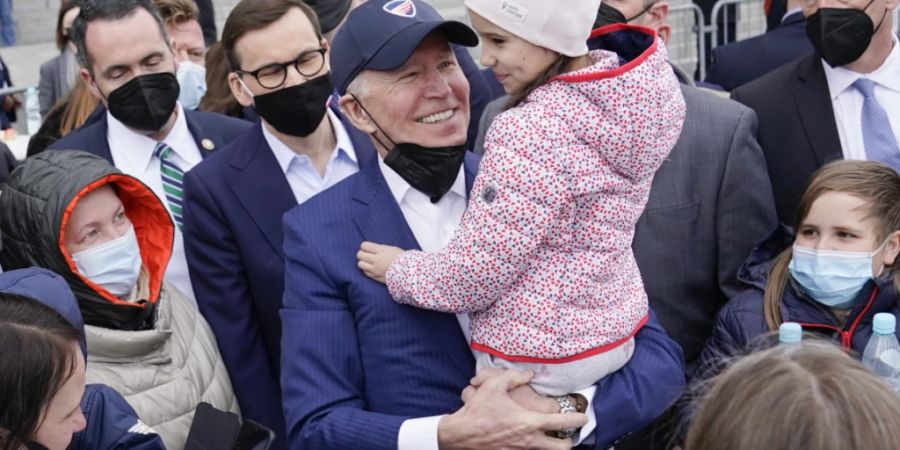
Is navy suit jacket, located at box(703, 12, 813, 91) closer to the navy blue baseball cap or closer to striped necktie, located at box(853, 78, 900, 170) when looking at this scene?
striped necktie, located at box(853, 78, 900, 170)

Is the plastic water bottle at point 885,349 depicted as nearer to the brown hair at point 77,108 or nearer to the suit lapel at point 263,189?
the suit lapel at point 263,189

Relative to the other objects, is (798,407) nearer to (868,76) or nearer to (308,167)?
(308,167)

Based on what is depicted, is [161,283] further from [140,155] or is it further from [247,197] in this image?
[140,155]

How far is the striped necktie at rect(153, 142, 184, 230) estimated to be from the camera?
4238mm

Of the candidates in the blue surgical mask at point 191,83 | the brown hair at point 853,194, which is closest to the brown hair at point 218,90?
the blue surgical mask at point 191,83

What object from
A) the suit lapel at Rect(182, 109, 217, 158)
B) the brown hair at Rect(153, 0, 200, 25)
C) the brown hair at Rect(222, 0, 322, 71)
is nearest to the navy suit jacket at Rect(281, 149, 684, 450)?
the brown hair at Rect(222, 0, 322, 71)

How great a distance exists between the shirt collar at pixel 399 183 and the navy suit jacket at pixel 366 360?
3.3 inches

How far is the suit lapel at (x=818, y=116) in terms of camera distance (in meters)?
4.12

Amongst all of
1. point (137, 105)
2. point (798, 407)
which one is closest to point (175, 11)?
point (137, 105)

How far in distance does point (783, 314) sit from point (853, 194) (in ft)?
1.42

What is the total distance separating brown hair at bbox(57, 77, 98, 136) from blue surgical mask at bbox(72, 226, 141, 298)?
1.92 meters

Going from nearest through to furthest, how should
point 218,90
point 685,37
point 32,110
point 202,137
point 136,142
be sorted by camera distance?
point 136,142 → point 202,137 → point 218,90 → point 32,110 → point 685,37

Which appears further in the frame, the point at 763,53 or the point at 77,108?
the point at 763,53

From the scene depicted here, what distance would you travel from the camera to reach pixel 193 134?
4469mm
